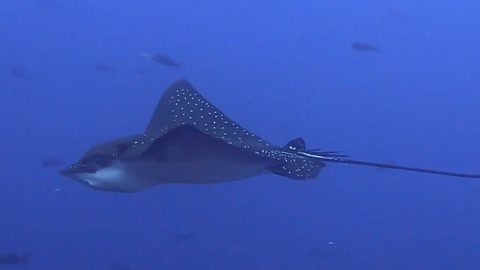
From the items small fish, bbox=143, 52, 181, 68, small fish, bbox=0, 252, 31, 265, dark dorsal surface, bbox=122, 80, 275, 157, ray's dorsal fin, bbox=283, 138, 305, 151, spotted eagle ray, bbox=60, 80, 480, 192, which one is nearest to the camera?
spotted eagle ray, bbox=60, 80, 480, 192

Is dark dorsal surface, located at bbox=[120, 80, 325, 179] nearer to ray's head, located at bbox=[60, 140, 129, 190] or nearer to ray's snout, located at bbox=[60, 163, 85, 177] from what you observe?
ray's head, located at bbox=[60, 140, 129, 190]

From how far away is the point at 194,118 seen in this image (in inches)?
178

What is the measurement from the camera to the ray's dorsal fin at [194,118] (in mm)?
4238

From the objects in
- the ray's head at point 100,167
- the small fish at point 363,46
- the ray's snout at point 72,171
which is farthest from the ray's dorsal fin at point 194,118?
the small fish at point 363,46

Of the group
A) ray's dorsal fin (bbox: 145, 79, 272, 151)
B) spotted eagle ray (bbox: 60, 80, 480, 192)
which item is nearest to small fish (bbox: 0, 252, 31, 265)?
ray's dorsal fin (bbox: 145, 79, 272, 151)

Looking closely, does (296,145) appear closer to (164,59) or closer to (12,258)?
(12,258)

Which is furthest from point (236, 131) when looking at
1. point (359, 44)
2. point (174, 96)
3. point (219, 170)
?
point (359, 44)

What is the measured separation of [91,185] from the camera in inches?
155

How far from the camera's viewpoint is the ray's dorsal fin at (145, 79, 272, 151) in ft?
13.9

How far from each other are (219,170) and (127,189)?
0.59m

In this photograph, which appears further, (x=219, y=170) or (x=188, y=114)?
(x=188, y=114)

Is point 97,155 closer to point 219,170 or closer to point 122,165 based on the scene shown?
point 122,165

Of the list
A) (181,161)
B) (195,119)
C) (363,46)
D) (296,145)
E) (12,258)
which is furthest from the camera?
(363,46)

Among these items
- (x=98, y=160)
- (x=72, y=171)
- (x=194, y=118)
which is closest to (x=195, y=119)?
(x=194, y=118)
